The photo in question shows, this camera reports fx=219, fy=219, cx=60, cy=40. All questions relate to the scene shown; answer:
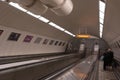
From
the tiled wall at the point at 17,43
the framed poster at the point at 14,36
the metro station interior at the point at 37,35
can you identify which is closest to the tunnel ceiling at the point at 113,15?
the metro station interior at the point at 37,35

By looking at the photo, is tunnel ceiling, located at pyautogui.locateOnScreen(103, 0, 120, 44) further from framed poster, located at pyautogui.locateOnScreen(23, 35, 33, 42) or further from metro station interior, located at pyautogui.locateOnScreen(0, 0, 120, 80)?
framed poster, located at pyautogui.locateOnScreen(23, 35, 33, 42)


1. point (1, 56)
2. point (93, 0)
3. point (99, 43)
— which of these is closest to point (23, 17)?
point (1, 56)

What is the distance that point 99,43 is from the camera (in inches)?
1583

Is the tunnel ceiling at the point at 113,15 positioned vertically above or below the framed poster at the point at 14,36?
above

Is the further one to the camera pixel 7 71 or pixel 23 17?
pixel 23 17

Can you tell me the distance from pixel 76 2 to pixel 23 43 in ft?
22.0

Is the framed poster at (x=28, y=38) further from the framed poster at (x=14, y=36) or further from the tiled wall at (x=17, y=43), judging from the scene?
the framed poster at (x=14, y=36)

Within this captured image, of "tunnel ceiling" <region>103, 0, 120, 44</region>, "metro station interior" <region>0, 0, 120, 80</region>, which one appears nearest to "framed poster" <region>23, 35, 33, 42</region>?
"metro station interior" <region>0, 0, 120, 80</region>

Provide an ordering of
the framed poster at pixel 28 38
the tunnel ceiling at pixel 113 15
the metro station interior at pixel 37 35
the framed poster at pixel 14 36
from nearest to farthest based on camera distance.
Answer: the metro station interior at pixel 37 35
the tunnel ceiling at pixel 113 15
the framed poster at pixel 14 36
the framed poster at pixel 28 38

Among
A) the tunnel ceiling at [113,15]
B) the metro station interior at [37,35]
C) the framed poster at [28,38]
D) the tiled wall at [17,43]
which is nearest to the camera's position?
the metro station interior at [37,35]

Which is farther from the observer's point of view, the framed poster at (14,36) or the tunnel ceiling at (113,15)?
the framed poster at (14,36)

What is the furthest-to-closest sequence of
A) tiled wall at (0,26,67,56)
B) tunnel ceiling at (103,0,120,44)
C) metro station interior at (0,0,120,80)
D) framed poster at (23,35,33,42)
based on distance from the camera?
1. framed poster at (23,35,33,42)
2. tiled wall at (0,26,67,56)
3. tunnel ceiling at (103,0,120,44)
4. metro station interior at (0,0,120,80)

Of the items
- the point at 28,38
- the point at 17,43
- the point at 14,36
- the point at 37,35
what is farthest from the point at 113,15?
the point at 37,35

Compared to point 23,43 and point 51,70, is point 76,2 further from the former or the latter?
point 23,43
